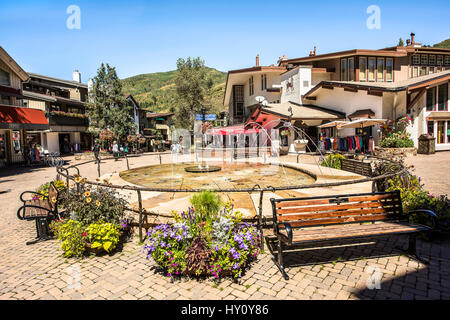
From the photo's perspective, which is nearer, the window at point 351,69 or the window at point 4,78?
the window at point 4,78

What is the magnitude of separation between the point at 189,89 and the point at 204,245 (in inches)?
1640

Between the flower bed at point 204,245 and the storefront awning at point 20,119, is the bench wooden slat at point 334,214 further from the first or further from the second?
the storefront awning at point 20,119

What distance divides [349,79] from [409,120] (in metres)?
8.25

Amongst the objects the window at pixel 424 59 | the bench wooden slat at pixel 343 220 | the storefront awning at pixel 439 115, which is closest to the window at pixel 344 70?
the storefront awning at pixel 439 115

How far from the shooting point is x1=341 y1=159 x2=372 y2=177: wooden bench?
31.0 ft

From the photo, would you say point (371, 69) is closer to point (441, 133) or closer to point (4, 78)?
point (441, 133)

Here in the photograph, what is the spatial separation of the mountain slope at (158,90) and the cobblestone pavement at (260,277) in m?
42.6

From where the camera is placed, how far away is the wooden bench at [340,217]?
413 cm

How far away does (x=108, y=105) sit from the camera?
3678 cm

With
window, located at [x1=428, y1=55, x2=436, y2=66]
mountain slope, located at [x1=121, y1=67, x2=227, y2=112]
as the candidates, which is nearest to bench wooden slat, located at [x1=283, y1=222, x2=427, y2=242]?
window, located at [x1=428, y1=55, x2=436, y2=66]
